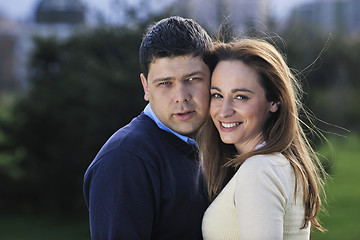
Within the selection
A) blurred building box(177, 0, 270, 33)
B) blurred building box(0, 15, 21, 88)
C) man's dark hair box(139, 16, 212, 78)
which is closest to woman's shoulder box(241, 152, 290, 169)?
man's dark hair box(139, 16, 212, 78)

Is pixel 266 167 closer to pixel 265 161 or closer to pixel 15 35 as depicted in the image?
pixel 265 161

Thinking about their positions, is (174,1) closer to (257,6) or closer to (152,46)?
(257,6)

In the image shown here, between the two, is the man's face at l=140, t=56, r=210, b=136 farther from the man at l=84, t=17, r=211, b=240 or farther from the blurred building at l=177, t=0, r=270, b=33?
the blurred building at l=177, t=0, r=270, b=33

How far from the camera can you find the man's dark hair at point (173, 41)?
2.55 metres

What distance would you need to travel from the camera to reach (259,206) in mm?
2096

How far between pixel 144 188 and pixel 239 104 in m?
0.67

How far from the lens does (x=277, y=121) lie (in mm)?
2504

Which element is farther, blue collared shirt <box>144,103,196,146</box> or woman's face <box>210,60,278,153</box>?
blue collared shirt <box>144,103,196,146</box>

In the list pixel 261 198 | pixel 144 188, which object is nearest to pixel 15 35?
pixel 144 188

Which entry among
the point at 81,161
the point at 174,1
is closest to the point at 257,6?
the point at 174,1

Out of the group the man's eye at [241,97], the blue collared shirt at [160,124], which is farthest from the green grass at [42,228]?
the man's eye at [241,97]

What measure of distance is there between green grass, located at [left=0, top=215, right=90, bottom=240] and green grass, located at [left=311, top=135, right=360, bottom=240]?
387 cm

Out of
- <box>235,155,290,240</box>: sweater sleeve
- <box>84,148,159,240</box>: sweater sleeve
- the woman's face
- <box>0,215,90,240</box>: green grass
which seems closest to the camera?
<box>235,155,290,240</box>: sweater sleeve

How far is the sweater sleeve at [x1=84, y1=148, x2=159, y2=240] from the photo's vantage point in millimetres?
2197
